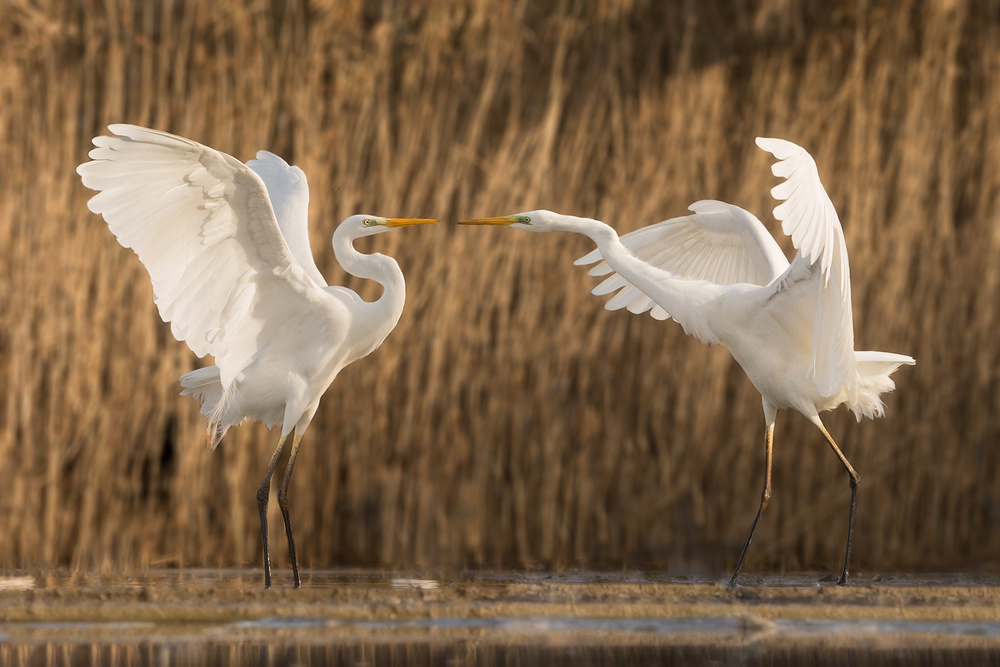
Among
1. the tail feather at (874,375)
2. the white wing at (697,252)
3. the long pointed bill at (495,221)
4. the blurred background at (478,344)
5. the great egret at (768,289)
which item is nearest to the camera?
the great egret at (768,289)

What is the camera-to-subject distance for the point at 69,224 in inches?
216

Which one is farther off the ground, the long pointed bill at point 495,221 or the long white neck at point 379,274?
the long pointed bill at point 495,221

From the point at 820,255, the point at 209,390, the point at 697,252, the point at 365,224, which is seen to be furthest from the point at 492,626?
the point at 697,252

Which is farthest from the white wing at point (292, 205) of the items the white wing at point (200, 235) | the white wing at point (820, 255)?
the white wing at point (820, 255)

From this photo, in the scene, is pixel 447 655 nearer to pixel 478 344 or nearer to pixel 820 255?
pixel 820 255

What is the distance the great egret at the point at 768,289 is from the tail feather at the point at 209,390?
1.11 meters

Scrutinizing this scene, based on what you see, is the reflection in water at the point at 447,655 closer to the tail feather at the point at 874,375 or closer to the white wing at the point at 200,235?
the white wing at the point at 200,235

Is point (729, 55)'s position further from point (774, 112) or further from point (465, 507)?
point (465, 507)

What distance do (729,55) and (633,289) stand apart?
182 cm

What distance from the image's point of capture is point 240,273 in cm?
412

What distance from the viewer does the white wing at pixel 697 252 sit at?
4.74 metres

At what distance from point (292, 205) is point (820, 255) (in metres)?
2.01

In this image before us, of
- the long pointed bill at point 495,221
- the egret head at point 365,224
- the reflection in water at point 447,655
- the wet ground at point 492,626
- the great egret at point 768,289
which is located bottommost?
the reflection in water at point 447,655

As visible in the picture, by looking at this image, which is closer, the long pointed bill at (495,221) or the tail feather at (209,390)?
the long pointed bill at (495,221)
